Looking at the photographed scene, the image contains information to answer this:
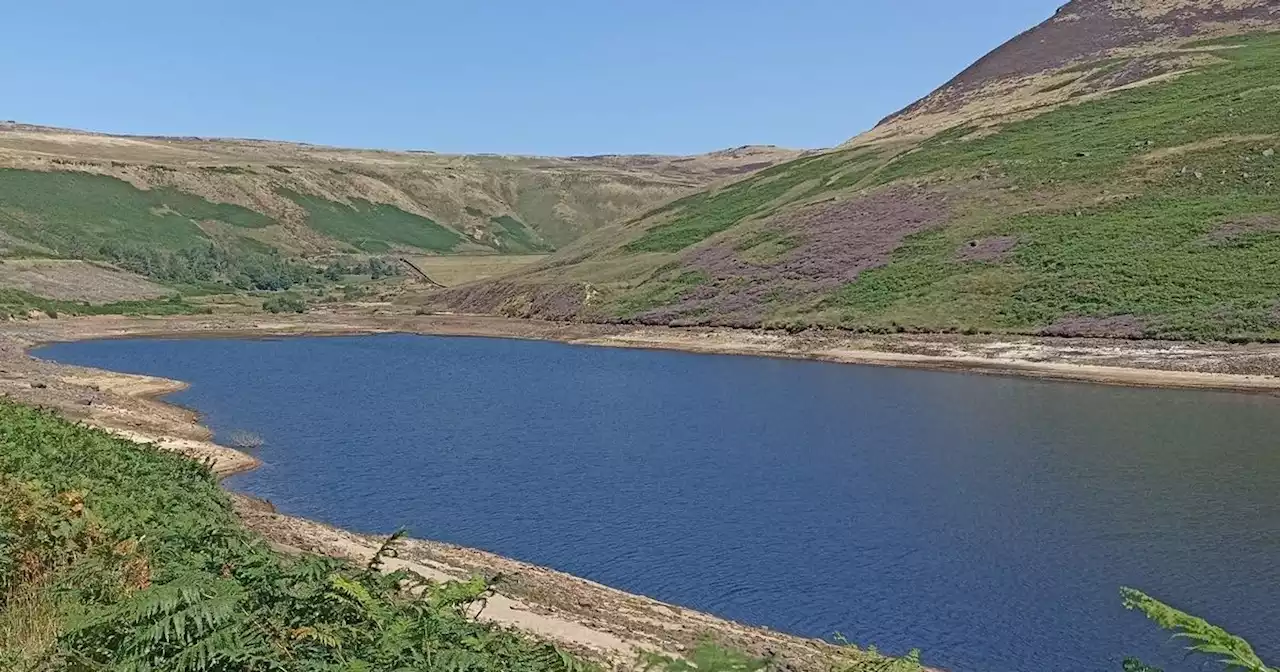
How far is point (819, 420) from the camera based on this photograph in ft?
152

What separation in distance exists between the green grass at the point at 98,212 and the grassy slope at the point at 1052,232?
202ft

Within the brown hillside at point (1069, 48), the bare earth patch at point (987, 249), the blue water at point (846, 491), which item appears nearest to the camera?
the blue water at point (846, 491)

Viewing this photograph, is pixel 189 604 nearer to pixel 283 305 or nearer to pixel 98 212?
pixel 283 305

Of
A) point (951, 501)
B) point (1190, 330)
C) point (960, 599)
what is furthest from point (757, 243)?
point (960, 599)

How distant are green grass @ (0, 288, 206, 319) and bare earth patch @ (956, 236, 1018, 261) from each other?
7399 cm

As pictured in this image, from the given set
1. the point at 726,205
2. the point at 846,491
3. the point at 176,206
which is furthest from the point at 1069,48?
the point at 176,206

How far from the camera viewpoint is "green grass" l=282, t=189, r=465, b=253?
180m

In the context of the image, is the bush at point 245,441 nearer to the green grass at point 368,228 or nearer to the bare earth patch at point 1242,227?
the bare earth patch at point 1242,227

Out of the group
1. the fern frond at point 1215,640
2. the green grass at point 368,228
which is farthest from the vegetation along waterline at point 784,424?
the green grass at point 368,228

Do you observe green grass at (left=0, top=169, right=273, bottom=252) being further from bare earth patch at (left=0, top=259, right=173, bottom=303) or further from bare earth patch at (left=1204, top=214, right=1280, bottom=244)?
bare earth patch at (left=1204, top=214, right=1280, bottom=244)

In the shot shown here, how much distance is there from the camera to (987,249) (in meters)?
81.8

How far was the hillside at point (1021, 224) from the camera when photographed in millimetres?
69375

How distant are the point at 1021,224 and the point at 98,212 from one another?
128244mm

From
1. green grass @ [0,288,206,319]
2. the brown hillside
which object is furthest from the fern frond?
the brown hillside
